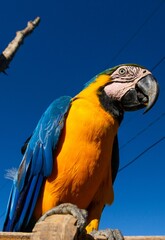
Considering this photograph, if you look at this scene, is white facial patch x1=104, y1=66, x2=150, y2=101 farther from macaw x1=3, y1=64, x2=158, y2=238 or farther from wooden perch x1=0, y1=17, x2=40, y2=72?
wooden perch x1=0, y1=17, x2=40, y2=72

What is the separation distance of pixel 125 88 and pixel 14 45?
4.39 meters

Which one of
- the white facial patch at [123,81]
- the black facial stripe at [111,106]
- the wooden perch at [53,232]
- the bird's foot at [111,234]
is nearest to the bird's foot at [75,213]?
the wooden perch at [53,232]

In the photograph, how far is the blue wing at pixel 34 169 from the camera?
2123 millimetres

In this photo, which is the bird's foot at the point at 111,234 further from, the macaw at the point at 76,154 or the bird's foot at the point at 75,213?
the macaw at the point at 76,154

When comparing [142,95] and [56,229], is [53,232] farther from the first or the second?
[142,95]

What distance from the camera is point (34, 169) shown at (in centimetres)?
219

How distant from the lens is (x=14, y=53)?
242 inches

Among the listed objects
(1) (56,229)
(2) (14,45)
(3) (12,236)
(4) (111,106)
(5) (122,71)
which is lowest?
(3) (12,236)

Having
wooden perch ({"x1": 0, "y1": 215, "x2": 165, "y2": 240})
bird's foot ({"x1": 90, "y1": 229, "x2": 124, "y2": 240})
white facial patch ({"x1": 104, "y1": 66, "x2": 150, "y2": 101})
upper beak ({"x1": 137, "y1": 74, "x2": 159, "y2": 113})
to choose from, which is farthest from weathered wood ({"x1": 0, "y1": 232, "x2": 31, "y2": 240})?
upper beak ({"x1": 137, "y1": 74, "x2": 159, "y2": 113})

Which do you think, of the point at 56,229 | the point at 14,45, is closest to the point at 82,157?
the point at 56,229

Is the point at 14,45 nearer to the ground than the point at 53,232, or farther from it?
farther from it

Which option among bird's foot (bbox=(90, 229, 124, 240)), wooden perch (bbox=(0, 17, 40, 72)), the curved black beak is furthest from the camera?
wooden perch (bbox=(0, 17, 40, 72))

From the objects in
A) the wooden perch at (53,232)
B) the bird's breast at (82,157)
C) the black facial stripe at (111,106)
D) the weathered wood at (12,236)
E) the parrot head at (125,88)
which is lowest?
the weathered wood at (12,236)

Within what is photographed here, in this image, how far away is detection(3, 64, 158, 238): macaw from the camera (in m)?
2.07
